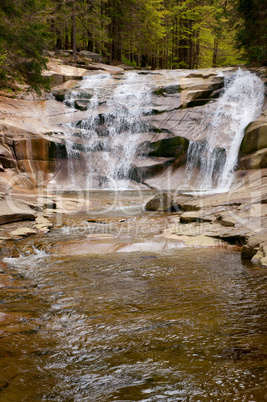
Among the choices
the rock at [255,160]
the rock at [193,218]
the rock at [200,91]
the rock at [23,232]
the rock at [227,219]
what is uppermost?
the rock at [200,91]

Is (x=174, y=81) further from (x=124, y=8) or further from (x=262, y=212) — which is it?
(x=262, y=212)

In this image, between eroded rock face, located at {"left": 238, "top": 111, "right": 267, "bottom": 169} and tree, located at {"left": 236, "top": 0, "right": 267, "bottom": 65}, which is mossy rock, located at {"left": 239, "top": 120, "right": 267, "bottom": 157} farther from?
tree, located at {"left": 236, "top": 0, "right": 267, "bottom": 65}

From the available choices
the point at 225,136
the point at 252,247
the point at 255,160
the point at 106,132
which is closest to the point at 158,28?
the point at 106,132

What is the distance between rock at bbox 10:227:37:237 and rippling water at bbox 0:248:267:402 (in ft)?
7.18

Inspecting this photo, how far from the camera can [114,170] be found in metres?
16.9

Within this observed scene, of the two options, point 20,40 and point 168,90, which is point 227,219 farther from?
point 168,90

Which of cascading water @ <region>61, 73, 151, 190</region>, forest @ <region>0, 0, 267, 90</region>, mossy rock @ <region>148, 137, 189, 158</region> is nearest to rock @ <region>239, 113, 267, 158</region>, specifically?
mossy rock @ <region>148, 137, 189, 158</region>

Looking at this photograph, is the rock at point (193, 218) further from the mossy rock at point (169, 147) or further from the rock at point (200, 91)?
the rock at point (200, 91)

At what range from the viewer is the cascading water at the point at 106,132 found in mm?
16812

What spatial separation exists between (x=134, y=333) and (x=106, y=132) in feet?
52.2

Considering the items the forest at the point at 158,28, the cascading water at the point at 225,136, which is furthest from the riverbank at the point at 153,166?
the forest at the point at 158,28

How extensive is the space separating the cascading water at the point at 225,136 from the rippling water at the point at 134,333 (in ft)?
34.3

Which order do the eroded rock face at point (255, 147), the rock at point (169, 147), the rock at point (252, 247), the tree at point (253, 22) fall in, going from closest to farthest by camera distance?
the rock at point (252, 247) < the eroded rock face at point (255, 147) < the rock at point (169, 147) < the tree at point (253, 22)

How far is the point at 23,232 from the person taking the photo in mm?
7551
